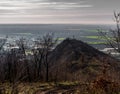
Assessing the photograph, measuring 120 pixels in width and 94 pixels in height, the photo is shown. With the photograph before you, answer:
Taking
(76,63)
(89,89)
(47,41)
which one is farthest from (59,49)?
(89,89)

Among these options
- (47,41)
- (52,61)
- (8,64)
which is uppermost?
(47,41)

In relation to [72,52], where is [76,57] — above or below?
below

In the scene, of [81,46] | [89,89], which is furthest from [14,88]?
[81,46]

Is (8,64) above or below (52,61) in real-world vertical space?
above

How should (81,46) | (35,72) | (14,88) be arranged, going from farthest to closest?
(81,46), (35,72), (14,88)

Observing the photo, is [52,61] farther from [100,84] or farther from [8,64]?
[100,84]

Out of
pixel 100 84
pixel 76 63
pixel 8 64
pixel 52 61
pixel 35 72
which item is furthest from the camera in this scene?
pixel 52 61

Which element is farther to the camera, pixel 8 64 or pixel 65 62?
pixel 65 62

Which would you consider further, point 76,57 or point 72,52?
point 72,52

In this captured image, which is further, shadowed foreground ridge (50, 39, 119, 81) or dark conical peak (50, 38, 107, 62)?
dark conical peak (50, 38, 107, 62)

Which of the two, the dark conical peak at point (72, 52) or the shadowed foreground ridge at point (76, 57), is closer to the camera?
the shadowed foreground ridge at point (76, 57)
